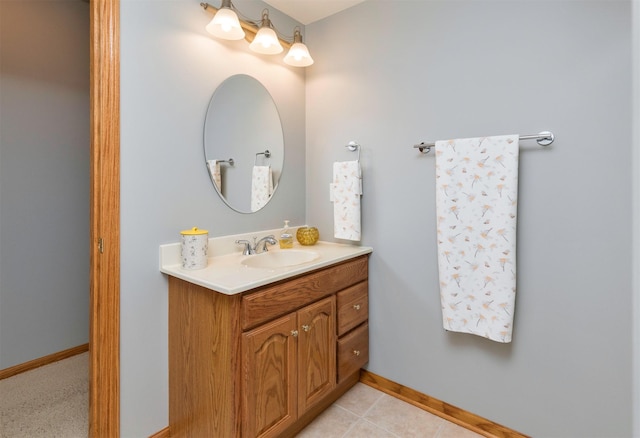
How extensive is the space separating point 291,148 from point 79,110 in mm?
1545

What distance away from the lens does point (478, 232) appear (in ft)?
5.05

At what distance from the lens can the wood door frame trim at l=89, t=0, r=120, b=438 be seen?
53.0 inches

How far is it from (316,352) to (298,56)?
1.72 metres

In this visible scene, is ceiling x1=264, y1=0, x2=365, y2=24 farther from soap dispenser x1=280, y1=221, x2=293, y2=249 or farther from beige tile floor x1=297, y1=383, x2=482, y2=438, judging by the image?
beige tile floor x1=297, y1=383, x2=482, y2=438

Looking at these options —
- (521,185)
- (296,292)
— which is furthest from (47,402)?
(521,185)

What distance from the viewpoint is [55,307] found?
7.22ft

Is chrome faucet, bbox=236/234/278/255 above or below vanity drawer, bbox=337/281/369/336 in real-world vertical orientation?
above

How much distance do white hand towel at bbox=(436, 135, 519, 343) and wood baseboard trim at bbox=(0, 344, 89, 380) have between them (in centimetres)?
254

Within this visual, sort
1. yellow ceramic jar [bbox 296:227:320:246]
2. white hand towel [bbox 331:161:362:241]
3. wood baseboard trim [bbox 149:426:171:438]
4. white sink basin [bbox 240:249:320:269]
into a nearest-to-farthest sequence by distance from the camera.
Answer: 1. wood baseboard trim [bbox 149:426:171:438]
2. white sink basin [bbox 240:249:320:269]
3. white hand towel [bbox 331:161:362:241]
4. yellow ceramic jar [bbox 296:227:320:246]

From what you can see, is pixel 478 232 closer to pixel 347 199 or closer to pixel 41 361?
pixel 347 199

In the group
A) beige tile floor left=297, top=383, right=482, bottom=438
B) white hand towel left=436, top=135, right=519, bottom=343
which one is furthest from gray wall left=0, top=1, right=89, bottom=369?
white hand towel left=436, top=135, right=519, bottom=343

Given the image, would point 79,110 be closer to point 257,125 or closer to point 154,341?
point 257,125

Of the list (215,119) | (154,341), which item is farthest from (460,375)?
(215,119)

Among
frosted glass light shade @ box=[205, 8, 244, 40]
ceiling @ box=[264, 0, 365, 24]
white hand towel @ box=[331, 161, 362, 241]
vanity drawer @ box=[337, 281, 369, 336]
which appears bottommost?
vanity drawer @ box=[337, 281, 369, 336]
